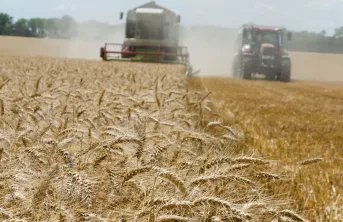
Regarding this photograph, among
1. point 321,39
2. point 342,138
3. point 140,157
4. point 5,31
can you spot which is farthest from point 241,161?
point 5,31

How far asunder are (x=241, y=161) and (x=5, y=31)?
342 feet

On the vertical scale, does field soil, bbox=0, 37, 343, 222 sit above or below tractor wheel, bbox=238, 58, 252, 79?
above

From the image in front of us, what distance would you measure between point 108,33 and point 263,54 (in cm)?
2256

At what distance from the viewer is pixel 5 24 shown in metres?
102

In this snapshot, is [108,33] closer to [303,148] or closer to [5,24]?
[303,148]

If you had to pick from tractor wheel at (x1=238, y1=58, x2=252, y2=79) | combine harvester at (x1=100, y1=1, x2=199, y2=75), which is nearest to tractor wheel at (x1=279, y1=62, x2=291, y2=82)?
tractor wheel at (x1=238, y1=58, x2=252, y2=79)

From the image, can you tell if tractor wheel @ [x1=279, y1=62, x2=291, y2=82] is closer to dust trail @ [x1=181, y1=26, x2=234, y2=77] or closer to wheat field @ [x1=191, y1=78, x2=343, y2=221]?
dust trail @ [x1=181, y1=26, x2=234, y2=77]

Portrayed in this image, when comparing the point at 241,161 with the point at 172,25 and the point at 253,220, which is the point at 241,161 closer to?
the point at 253,220

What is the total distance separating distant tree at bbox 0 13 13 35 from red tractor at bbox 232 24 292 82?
3175 inches

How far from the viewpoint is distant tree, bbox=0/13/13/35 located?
101 m

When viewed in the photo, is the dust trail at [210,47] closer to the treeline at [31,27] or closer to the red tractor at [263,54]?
the red tractor at [263,54]

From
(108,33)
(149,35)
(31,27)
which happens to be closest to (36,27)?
(31,27)

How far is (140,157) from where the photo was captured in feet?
7.97

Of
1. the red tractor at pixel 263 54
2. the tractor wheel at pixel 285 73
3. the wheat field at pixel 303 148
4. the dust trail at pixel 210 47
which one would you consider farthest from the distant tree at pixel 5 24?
the wheat field at pixel 303 148
